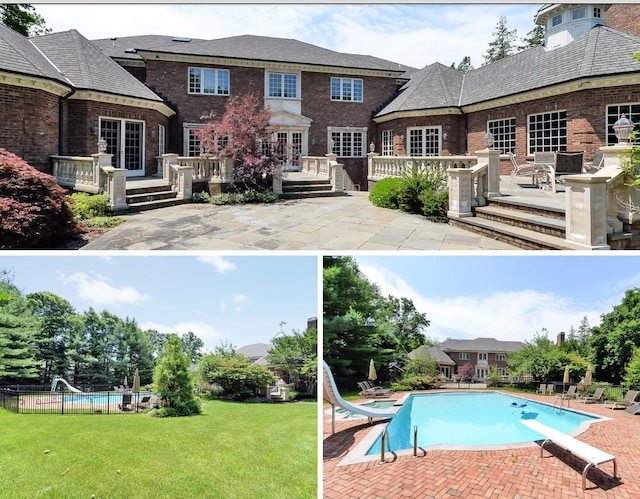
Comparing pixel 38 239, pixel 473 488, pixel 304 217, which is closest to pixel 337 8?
pixel 304 217

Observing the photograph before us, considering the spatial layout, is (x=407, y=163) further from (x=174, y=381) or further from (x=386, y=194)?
(x=174, y=381)

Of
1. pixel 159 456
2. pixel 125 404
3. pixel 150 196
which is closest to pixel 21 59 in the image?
pixel 150 196

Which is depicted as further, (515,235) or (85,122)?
(85,122)

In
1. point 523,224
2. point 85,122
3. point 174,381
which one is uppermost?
point 85,122

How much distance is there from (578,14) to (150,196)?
12.9 metres

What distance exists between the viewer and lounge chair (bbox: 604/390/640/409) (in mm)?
7031

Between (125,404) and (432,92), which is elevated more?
(432,92)

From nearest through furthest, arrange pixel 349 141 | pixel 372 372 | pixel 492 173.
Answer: pixel 372 372
pixel 492 173
pixel 349 141

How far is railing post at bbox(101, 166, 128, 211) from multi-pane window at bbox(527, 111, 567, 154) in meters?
11.1

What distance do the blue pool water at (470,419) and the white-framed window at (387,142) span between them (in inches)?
456

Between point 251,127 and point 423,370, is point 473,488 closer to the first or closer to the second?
point 423,370

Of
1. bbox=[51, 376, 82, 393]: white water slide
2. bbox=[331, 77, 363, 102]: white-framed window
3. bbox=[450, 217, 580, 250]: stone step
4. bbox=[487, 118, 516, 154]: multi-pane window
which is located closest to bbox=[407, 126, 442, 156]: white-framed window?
bbox=[487, 118, 516, 154]: multi-pane window

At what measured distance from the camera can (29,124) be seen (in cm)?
935

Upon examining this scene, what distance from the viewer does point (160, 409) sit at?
714cm
